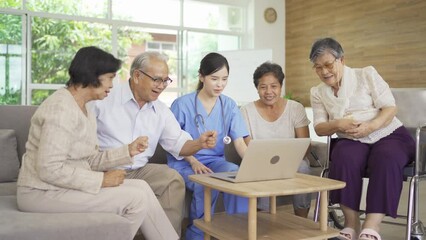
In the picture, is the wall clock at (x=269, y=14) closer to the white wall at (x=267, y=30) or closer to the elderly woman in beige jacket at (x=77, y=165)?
the white wall at (x=267, y=30)

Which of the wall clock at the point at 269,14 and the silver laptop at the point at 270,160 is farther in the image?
the wall clock at the point at 269,14

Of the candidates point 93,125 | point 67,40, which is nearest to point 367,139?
point 93,125

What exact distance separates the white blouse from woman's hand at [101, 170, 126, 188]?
123 centimetres

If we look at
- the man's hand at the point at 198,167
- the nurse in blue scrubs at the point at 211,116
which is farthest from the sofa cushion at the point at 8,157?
the man's hand at the point at 198,167

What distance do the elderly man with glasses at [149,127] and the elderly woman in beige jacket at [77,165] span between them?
0.33 meters

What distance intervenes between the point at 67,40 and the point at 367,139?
556 cm

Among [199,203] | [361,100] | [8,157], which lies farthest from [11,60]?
[361,100]

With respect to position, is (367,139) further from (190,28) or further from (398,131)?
(190,28)

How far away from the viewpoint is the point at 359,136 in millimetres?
2412

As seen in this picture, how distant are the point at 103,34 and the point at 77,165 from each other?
19.0 ft

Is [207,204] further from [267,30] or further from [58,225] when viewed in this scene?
[267,30]

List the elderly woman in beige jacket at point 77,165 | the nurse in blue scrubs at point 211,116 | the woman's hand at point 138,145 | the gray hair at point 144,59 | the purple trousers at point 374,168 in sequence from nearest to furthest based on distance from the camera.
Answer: the elderly woman in beige jacket at point 77,165 < the woman's hand at point 138,145 < the purple trousers at point 374,168 < the gray hair at point 144,59 < the nurse in blue scrubs at point 211,116

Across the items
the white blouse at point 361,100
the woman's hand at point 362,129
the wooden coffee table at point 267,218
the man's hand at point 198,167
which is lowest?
the wooden coffee table at point 267,218

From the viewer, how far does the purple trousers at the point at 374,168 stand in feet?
7.11
